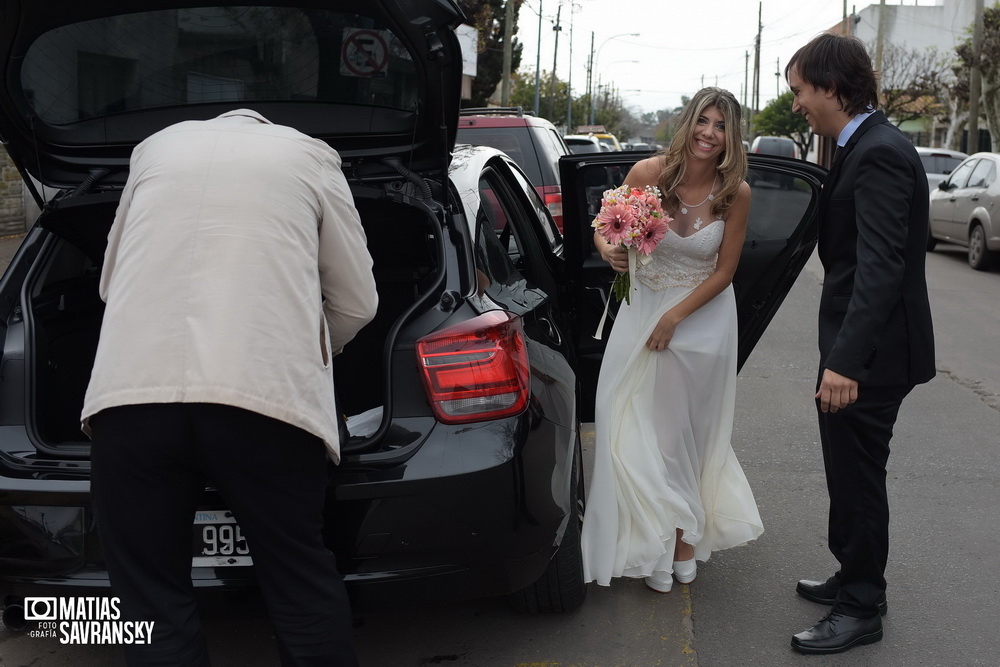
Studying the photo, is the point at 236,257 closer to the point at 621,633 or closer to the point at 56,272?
the point at 56,272

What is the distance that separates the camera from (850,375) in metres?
3.11

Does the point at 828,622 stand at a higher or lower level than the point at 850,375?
lower

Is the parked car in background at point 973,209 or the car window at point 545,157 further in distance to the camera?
the parked car in background at point 973,209

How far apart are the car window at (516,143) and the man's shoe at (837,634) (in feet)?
19.9

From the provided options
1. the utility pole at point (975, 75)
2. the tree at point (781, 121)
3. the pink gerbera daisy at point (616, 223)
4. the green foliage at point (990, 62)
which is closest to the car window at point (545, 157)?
the pink gerbera daisy at point (616, 223)

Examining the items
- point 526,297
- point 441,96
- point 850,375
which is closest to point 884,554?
point 850,375

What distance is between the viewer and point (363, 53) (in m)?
3.22

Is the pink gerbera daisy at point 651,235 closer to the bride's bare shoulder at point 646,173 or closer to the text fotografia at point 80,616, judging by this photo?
the bride's bare shoulder at point 646,173

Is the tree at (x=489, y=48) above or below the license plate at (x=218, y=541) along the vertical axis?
above

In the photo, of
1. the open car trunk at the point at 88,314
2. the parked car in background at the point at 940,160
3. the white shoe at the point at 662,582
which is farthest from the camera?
the parked car in background at the point at 940,160

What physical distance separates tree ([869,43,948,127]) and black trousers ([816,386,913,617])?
39.3m

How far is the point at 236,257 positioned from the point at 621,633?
6.60 ft

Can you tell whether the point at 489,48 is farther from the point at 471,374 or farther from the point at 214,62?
the point at 471,374

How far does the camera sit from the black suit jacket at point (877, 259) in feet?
9.95
